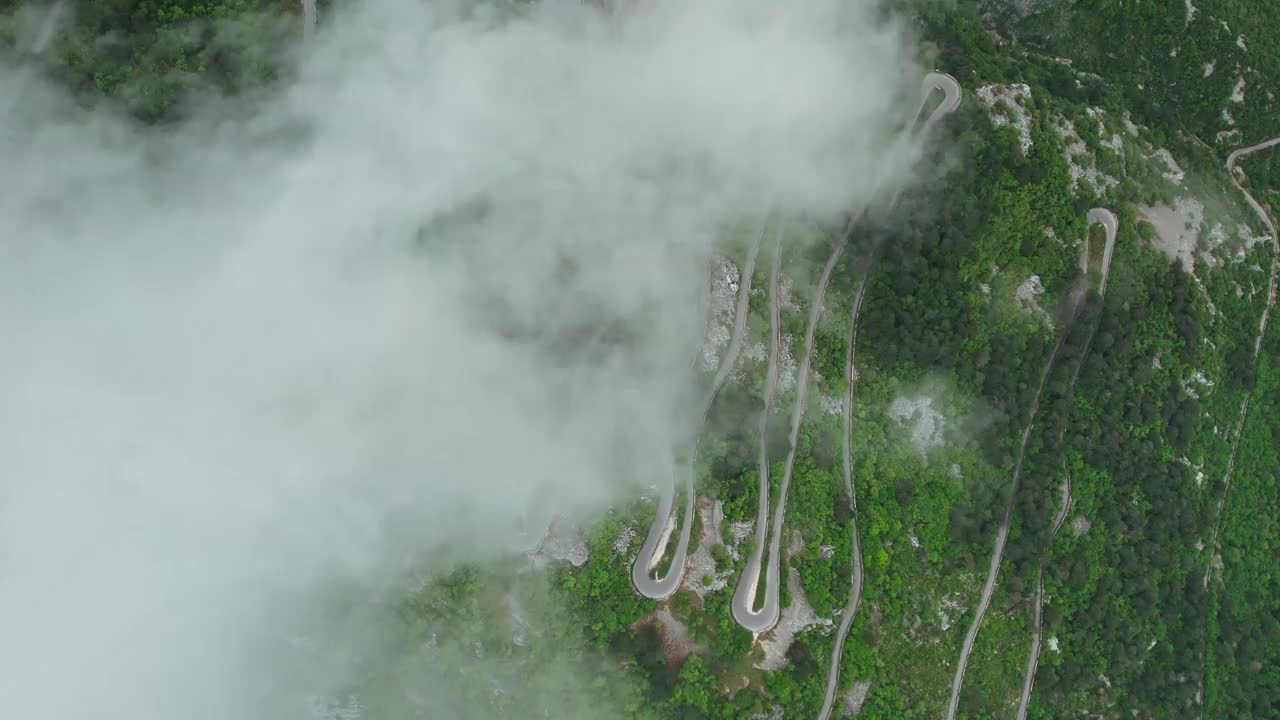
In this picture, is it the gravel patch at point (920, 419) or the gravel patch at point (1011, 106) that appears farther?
the gravel patch at point (1011, 106)

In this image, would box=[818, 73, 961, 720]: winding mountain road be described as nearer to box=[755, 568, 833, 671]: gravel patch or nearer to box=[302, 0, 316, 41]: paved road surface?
box=[755, 568, 833, 671]: gravel patch

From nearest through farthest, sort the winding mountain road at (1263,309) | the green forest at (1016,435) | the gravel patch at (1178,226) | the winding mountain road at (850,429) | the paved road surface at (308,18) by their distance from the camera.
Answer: the paved road surface at (308,18) < the green forest at (1016,435) < the winding mountain road at (850,429) < the gravel patch at (1178,226) < the winding mountain road at (1263,309)

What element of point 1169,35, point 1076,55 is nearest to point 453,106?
point 1076,55

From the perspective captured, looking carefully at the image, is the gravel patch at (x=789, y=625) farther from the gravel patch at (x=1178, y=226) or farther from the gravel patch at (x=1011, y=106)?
the gravel patch at (x=1178, y=226)

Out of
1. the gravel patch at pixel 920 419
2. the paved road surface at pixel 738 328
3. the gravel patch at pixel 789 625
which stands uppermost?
the paved road surface at pixel 738 328

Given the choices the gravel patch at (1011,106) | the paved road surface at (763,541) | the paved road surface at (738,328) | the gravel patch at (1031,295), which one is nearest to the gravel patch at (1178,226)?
the gravel patch at (1031,295)

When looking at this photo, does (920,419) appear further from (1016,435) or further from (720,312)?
(720,312)
